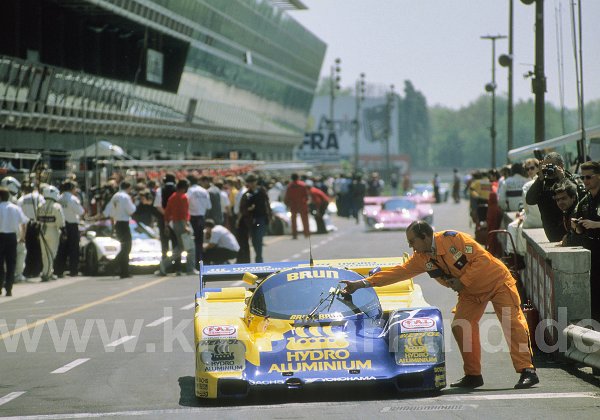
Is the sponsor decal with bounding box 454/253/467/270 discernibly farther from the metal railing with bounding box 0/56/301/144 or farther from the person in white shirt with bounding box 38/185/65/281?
the metal railing with bounding box 0/56/301/144

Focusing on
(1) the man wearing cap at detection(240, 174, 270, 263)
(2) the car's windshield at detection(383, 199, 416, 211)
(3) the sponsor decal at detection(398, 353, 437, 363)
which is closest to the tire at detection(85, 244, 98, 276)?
(1) the man wearing cap at detection(240, 174, 270, 263)

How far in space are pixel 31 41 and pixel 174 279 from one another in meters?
18.3

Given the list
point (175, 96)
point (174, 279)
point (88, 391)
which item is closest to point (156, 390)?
point (88, 391)

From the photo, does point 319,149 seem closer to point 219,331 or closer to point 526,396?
point 219,331

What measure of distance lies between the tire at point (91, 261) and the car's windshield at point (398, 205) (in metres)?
17.8

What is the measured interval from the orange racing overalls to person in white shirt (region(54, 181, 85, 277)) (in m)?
14.3

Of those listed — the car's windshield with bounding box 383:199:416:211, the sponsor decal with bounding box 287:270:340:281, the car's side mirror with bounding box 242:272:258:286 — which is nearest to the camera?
the sponsor decal with bounding box 287:270:340:281

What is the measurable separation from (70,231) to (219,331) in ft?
47.8

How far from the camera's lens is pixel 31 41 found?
40219mm

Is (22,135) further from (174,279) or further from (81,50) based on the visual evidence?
(174,279)

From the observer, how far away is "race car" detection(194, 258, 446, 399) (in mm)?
10484

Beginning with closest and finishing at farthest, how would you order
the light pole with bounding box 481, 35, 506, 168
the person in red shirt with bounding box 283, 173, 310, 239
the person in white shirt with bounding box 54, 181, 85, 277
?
the person in white shirt with bounding box 54, 181, 85, 277, the person in red shirt with bounding box 283, 173, 310, 239, the light pole with bounding box 481, 35, 506, 168

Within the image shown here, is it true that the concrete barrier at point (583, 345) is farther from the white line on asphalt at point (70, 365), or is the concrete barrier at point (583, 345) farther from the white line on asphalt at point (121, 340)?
the white line on asphalt at point (121, 340)

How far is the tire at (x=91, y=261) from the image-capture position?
2573cm
